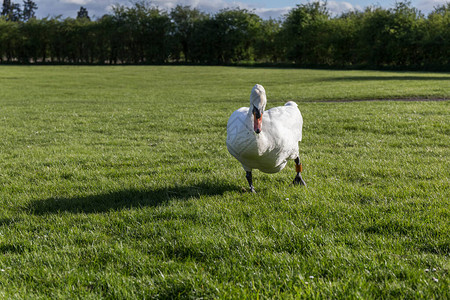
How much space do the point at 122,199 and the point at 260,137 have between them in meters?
2.38

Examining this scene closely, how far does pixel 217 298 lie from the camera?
3039mm

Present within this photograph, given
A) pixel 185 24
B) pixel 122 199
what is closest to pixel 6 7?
pixel 185 24

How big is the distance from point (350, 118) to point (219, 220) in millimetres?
8411

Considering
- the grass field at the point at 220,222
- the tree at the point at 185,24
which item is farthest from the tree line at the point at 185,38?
the grass field at the point at 220,222

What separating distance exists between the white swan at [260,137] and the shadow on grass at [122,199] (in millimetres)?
858

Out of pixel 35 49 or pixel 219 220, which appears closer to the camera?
pixel 219 220

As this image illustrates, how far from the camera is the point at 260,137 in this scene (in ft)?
15.8

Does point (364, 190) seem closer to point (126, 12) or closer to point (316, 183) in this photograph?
point (316, 183)

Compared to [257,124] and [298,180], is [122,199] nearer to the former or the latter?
[257,124]

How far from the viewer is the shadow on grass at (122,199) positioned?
5.21 meters

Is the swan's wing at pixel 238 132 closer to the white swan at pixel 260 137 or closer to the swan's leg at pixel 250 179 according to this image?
the white swan at pixel 260 137

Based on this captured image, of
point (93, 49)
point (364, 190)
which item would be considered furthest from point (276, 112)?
point (93, 49)

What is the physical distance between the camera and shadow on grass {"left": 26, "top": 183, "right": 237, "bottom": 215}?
521 centimetres

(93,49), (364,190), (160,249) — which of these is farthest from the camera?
(93,49)
